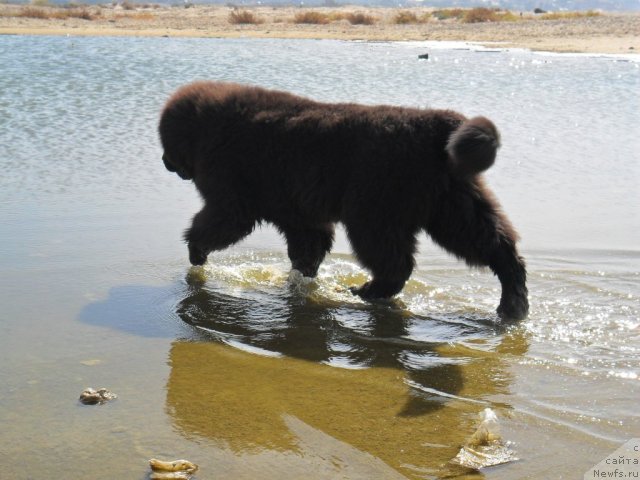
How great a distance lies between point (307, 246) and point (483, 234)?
1319 millimetres

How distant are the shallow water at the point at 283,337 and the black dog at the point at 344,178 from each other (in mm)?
328

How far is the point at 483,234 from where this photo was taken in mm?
5320

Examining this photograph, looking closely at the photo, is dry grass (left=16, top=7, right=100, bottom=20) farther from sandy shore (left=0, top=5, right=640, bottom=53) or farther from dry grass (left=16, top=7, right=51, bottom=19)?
sandy shore (left=0, top=5, right=640, bottom=53)

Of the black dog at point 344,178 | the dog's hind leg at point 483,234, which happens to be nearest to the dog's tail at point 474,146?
the black dog at point 344,178

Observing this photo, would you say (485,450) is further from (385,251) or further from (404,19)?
(404,19)

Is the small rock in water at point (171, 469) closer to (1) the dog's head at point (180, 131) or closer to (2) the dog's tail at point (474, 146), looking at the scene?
(2) the dog's tail at point (474, 146)

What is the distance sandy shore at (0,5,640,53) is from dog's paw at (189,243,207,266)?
2081 cm

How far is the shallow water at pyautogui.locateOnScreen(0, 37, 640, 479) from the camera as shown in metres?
3.77

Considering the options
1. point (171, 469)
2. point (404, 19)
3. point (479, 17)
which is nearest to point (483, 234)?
point (171, 469)

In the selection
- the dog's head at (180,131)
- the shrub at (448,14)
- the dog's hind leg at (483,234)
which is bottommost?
the shrub at (448,14)

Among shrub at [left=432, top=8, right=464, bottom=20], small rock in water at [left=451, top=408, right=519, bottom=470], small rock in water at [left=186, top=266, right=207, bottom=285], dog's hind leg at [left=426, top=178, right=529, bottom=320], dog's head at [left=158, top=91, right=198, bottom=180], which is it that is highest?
dog's head at [left=158, top=91, right=198, bottom=180]

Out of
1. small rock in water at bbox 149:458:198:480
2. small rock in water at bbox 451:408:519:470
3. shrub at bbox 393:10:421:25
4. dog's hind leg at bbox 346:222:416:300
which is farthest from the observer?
shrub at bbox 393:10:421:25

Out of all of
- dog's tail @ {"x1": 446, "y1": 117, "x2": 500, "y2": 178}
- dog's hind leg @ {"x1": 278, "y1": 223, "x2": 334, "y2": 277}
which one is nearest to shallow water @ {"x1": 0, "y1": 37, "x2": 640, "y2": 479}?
dog's hind leg @ {"x1": 278, "y1": 223, "x2": 334, "y2": 277}

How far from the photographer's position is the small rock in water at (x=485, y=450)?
361cm
